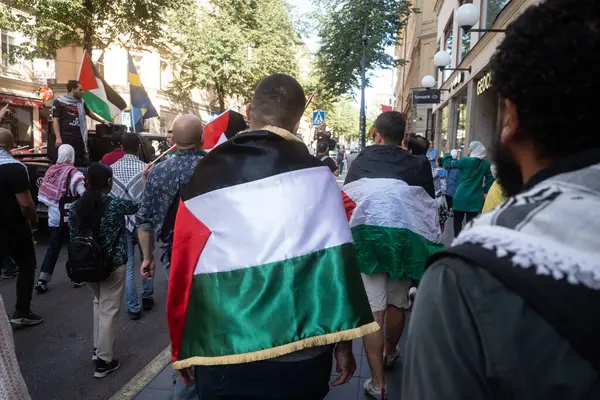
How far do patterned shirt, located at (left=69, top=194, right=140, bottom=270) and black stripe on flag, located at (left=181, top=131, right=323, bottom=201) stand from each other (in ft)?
6.54

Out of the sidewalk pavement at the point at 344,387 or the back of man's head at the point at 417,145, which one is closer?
the sidewalk pavement at the point at 344,387

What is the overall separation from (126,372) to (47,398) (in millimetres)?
593

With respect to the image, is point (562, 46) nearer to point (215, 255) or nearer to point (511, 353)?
point (511, 353)

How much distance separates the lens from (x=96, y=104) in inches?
329

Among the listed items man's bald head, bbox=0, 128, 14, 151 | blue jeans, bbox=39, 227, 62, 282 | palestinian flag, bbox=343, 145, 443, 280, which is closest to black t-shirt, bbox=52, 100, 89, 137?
blue jeans, bbox=39, 227, 62, 282

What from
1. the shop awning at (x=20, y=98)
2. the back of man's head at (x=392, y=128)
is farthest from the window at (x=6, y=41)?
the back of man's head at (x=392, y=128)

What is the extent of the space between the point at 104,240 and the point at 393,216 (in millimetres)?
2209

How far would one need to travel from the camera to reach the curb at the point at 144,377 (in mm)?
3504

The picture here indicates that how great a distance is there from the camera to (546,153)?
964 millimetres

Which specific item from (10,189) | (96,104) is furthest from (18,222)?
(96,104)

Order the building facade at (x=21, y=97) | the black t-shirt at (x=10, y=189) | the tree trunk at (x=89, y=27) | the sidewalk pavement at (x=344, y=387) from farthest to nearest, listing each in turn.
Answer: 1. the building facade at (x=21, y=97)
2. the tree trunk at (x=89, y=27)
3. the black t-shirt at (x=10, y=189)
4. the sidewalk pavement at (x=344, y=387)

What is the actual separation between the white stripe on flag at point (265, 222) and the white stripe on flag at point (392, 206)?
53.8 inches

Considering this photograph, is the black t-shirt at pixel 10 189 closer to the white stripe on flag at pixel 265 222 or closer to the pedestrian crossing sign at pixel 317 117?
the white stripe on flag at pixel 265 222

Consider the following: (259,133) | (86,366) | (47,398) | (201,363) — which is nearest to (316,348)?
(201,363)
